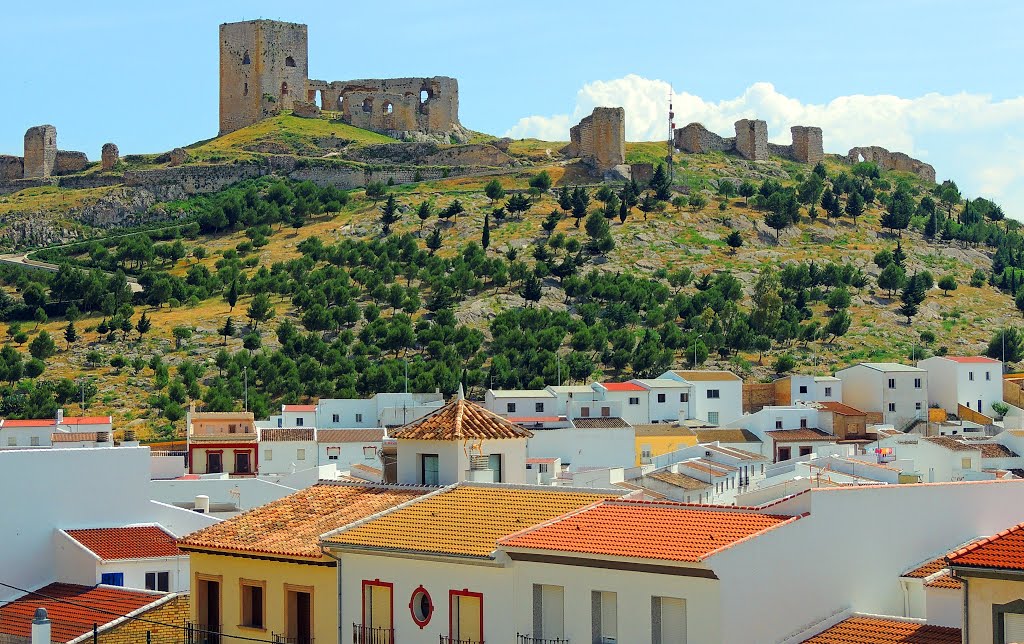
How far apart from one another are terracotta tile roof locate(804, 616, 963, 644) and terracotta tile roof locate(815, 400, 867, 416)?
50790 mm

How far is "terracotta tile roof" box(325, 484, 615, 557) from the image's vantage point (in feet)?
57.6

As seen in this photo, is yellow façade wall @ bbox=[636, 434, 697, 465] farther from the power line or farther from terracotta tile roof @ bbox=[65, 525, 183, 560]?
the power line

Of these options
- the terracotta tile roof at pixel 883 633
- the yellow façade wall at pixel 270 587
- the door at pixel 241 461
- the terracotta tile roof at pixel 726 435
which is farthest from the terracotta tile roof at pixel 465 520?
the terracotta tile roof at pixel 726 435

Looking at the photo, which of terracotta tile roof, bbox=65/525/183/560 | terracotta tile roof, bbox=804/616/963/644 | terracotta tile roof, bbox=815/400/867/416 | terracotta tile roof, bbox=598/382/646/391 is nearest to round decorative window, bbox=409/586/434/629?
terracotta tile roof, bbox=804/616/963/644

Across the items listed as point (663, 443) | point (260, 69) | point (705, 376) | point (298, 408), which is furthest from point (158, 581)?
point (260, 69)

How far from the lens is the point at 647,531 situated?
16.3 m

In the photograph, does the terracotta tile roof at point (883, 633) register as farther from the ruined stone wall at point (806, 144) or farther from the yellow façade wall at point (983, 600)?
the ruined stone wall at point (806, 144)

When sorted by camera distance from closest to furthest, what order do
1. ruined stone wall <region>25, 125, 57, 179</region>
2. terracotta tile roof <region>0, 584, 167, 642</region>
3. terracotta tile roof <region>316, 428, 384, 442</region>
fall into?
terracotta tile roof <region>0, 584, 167, 642</region> < terracotta tile roof <region>316, 428, 384, 442</region> < ruined stone wall <region>25, 125, 57, 179</region>

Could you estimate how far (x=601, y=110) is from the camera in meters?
101

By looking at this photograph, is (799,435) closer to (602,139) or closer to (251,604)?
(602,139)

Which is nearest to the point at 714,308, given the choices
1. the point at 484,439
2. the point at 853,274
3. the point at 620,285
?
the point at 620,285

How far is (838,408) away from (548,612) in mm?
53863

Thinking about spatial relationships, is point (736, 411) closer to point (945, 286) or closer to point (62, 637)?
point (945, 286)

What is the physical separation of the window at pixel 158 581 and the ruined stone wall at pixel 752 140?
89261 mm
